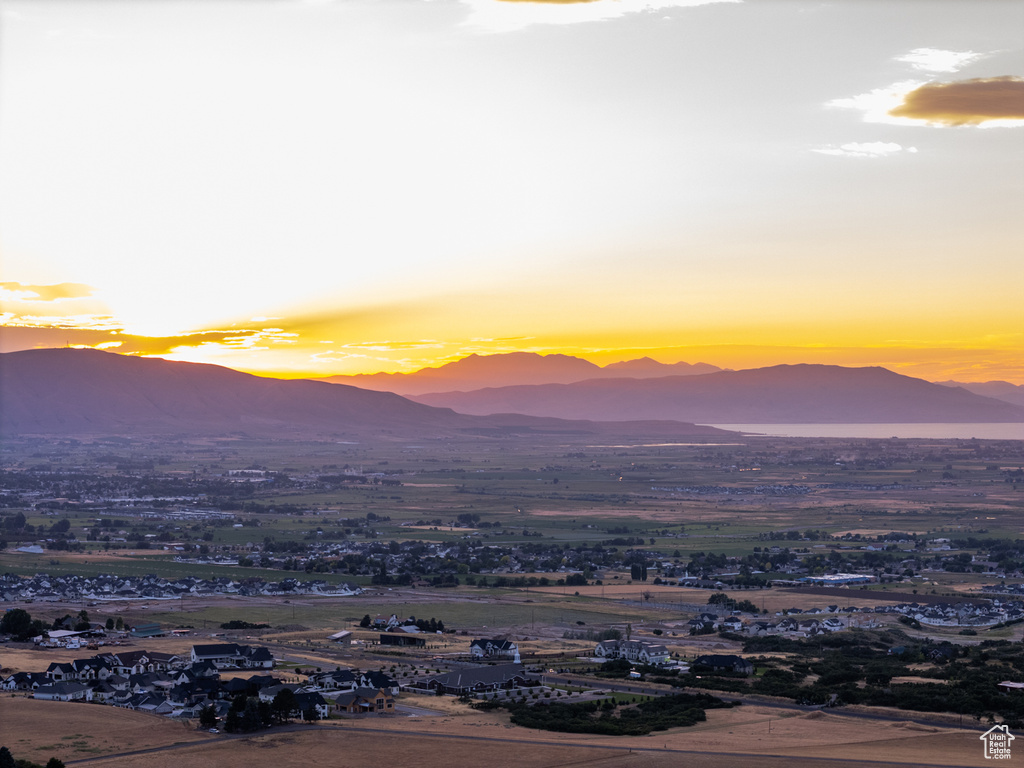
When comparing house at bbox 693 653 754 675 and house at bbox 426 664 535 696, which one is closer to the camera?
house at bbox 426 664 535 696

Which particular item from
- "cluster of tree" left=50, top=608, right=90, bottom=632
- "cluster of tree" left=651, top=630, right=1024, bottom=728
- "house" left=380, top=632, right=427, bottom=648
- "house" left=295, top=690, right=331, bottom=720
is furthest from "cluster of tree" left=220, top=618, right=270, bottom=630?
"cluster of tree" left=651, top=630, right=1024, bottom=728

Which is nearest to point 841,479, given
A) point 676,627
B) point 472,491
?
point 472,491

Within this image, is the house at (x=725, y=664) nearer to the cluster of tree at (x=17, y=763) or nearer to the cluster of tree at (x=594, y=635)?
the cluster of tree at (x=594, y=635)

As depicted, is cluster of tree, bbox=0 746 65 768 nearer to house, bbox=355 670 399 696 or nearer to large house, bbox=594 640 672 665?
house, bbox=355 670 399 696

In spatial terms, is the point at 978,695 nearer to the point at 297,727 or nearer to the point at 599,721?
the point at 599,721

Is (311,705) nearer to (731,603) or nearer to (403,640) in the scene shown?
(403,640)

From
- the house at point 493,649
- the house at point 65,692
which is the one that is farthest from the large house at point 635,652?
the house at point 65,692
